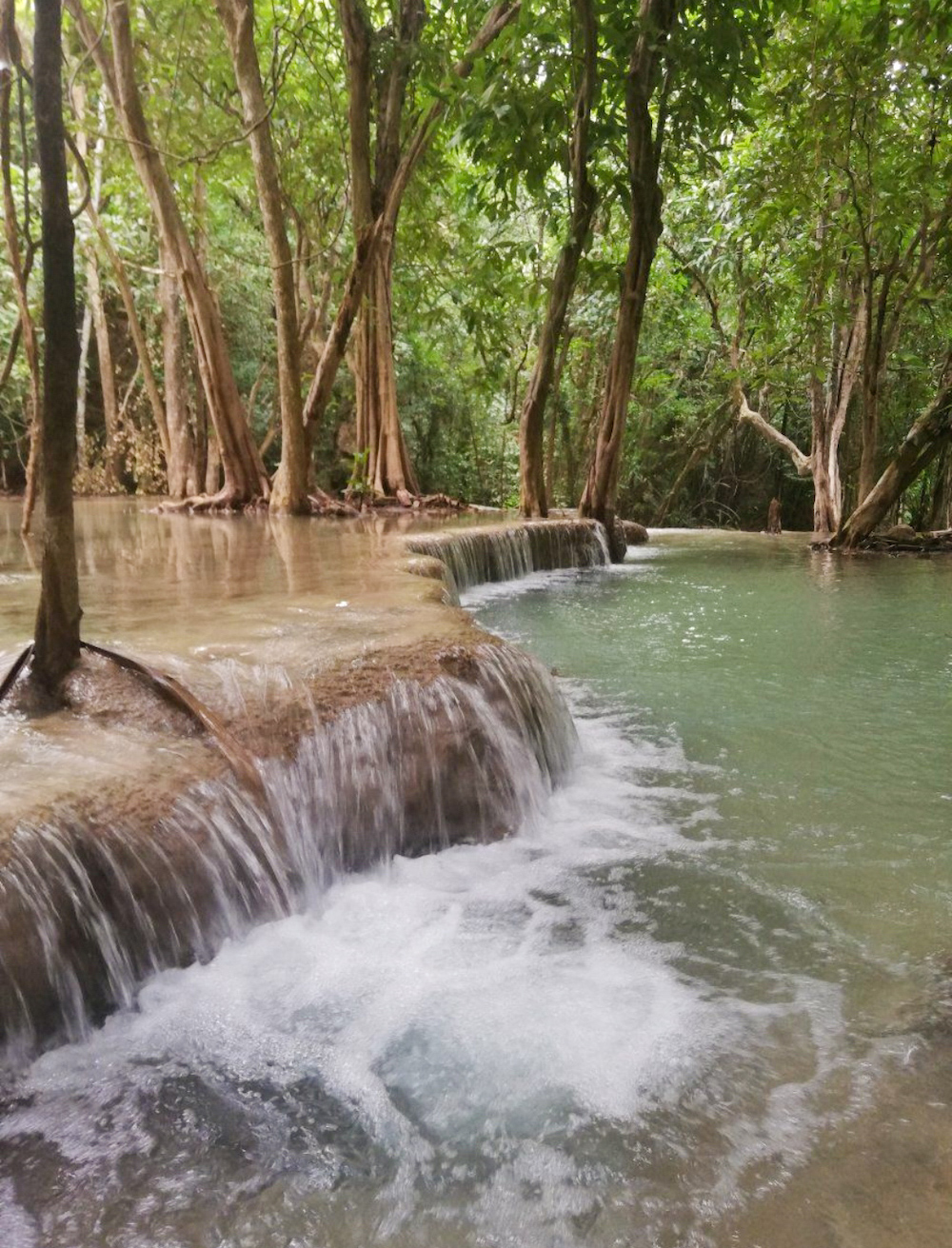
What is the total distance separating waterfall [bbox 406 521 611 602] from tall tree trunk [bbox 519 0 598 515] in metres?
1.16

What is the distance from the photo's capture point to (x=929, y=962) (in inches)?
92.4

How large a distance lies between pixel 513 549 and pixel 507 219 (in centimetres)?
646

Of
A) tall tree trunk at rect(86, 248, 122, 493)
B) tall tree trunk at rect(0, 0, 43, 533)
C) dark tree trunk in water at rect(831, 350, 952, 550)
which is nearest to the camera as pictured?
tall tree trunk at rect(0, 0, 43, 533)

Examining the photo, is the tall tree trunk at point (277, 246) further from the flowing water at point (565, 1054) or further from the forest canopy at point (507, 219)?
the flowing water at point (565, 1054)

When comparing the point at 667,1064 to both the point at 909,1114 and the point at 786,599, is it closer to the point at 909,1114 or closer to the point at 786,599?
the point at 909,1114

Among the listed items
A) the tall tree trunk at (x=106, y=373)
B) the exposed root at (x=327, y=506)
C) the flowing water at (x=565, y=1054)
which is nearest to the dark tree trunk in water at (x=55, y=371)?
the flowing water at (x=565, y=1054)

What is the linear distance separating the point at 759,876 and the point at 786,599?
18.6 ft

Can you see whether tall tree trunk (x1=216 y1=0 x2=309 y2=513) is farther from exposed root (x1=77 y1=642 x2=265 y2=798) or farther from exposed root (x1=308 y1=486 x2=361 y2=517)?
exposed root (x1=77 y1=642 x2=265 y2=798)

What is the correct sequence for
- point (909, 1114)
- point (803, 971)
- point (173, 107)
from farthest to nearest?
point (173, 107) < point (803, 971) < point (909, 1114)

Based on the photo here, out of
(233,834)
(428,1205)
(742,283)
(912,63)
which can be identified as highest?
(912,63)

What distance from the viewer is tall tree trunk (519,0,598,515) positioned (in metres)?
8.37

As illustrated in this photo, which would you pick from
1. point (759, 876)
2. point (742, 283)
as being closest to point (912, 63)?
point (742, 283)

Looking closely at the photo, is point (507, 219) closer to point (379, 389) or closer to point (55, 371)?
point (379, 389)

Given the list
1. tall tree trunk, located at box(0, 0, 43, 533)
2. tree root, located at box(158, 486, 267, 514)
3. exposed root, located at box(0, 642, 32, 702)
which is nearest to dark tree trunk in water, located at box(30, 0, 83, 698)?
exposed root, located at box(0, 642, 32, 702)
